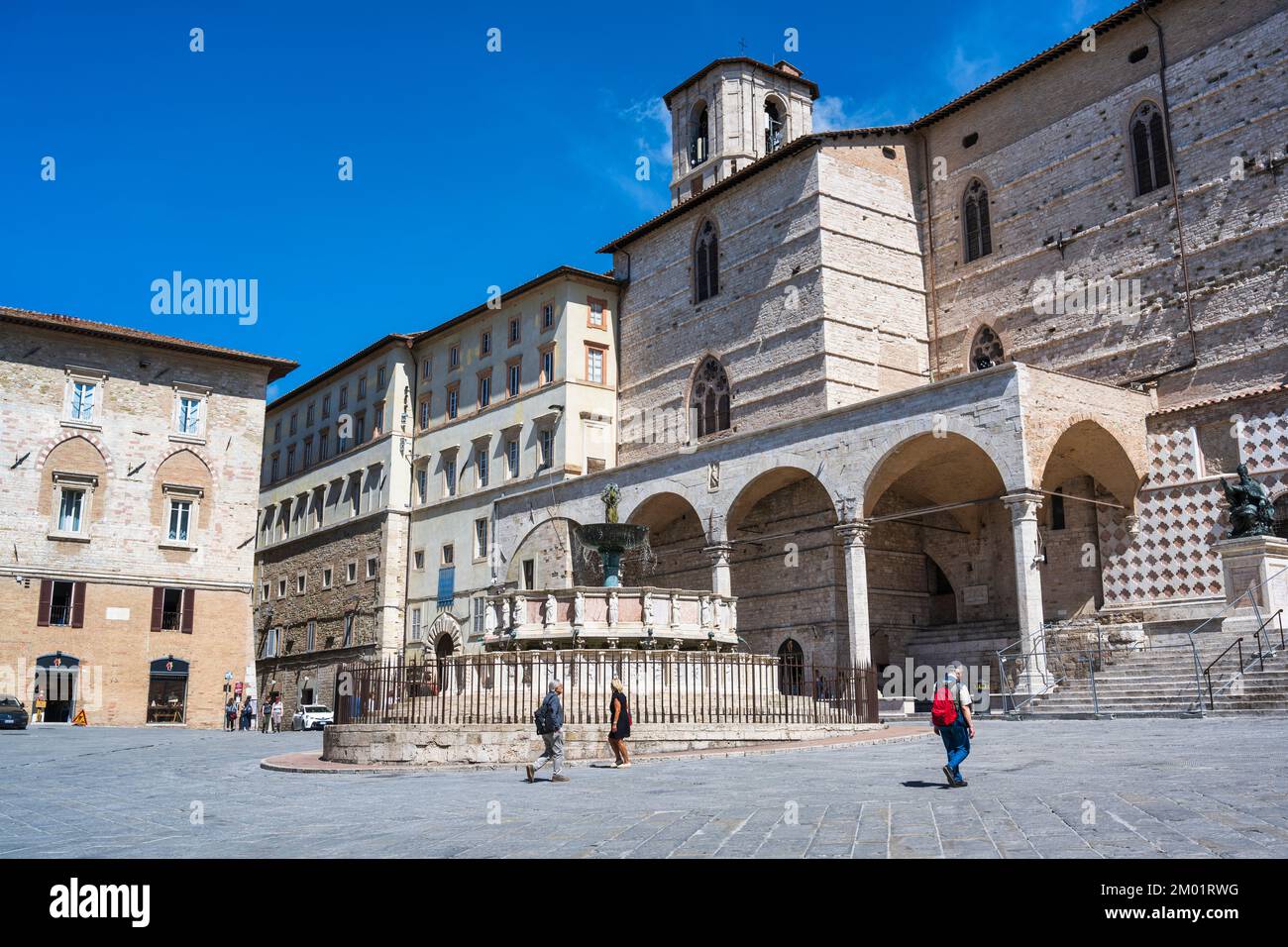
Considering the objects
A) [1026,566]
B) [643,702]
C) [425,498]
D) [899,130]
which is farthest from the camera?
[425,498]

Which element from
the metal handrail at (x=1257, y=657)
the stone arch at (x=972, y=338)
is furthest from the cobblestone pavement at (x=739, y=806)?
the stone arch at (x=972, y=338)

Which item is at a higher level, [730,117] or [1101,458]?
[730,117]

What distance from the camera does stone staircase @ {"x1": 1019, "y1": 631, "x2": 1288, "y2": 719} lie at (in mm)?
17422

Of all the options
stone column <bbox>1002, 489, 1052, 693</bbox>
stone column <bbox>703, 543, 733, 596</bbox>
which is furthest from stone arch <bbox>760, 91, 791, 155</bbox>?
stone column <bbox>1002, 489, 1052, 693</bbox>

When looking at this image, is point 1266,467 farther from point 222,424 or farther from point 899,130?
point 222,424

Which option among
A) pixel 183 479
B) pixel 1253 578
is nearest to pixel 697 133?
pixel 183 479

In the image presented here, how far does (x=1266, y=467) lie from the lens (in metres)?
23.9

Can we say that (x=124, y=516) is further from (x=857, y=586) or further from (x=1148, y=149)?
(x=1148, y=149)

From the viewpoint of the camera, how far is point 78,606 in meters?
33.5

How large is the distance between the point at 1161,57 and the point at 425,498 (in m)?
30.5

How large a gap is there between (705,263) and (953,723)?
29.3 meters

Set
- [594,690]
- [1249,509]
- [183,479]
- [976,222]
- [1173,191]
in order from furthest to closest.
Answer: [183,479], [976,222], [1173,191], [1249,509], [594,690]

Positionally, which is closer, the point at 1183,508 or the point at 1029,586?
the point at 1029,586
